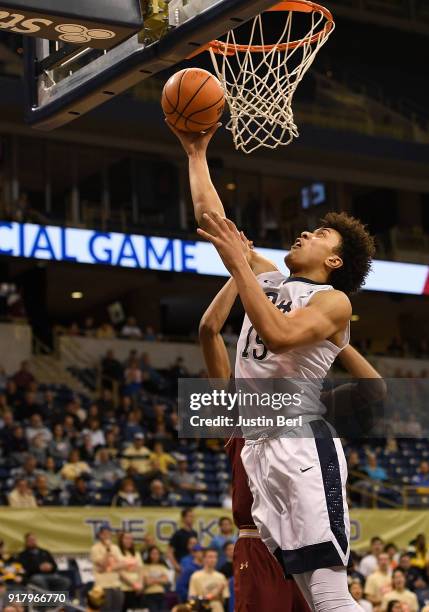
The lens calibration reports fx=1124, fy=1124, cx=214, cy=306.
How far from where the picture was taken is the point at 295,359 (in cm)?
411

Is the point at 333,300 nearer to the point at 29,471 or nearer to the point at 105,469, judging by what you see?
the point at 29,471

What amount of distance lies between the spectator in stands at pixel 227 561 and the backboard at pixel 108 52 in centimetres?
754

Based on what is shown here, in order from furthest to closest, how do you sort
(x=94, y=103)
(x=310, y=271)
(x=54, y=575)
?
1. (x=54, y=575)
2. (x=94, y=103)
3. (x=310, y=271)

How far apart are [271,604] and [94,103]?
2.16 meters

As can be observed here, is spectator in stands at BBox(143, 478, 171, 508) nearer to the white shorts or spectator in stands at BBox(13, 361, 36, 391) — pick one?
spectator in stands at BBox(13, 361, 36, 391)

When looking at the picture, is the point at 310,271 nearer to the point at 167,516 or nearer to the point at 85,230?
the point at 167,516

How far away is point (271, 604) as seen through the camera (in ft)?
14.6

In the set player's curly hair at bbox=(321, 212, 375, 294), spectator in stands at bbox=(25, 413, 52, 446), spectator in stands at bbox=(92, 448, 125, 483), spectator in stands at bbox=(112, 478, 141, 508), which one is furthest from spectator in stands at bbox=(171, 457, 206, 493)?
player's curly hair at bbox=(321, 212, 375, 294)

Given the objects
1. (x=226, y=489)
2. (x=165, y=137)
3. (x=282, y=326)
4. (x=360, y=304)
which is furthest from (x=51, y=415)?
(x=282, y=326)

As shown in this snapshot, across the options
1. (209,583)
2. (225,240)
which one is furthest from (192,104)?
(209,583)

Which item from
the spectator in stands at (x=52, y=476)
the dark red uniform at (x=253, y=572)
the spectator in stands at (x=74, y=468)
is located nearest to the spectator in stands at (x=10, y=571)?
the spectator in stands at (x=52, y=476)

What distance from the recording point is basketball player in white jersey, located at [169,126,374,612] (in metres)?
3.87

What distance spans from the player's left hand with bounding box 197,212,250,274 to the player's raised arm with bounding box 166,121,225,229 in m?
0.06

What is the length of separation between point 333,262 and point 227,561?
8.21 metres
